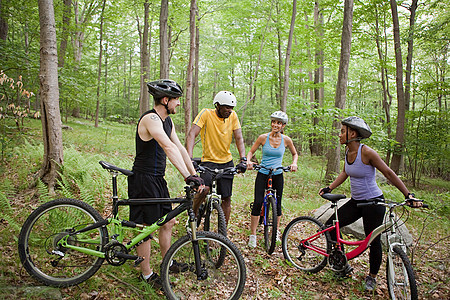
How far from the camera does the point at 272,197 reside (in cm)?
425

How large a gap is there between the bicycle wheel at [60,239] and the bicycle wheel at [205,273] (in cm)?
83

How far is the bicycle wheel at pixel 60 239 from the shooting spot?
2.65m

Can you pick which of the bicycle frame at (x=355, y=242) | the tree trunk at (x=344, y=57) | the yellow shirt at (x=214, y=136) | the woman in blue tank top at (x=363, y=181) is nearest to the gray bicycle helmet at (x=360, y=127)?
the woman in blue tank top at (x=363, y=181)

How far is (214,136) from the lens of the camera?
3916 millimetres

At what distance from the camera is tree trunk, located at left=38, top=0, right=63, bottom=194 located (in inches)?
171

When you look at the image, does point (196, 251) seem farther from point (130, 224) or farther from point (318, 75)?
point (318, 75)

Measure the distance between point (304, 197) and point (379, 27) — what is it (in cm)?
1130

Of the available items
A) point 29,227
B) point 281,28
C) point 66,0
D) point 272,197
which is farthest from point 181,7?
point 29,227

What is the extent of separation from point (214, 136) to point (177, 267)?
1946 millimetres

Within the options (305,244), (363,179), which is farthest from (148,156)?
(363,179)

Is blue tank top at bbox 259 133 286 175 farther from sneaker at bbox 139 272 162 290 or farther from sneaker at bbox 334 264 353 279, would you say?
sneaker at bbox 139 272 162 290

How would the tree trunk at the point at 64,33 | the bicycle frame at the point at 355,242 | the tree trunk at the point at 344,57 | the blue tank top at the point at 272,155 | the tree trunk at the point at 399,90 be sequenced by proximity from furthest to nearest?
the tree trunk at the point at 399,90, the tree trunk at the point at 64,33, the tree trunk at the point at 344,57, the blue tank top at the point at 272,155, the bicycle frame at the point at 355,242

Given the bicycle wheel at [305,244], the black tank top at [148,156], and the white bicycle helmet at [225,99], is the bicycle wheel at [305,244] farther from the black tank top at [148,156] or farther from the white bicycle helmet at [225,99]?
the black tank top at [148,156]

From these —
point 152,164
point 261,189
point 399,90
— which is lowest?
point 261,189
